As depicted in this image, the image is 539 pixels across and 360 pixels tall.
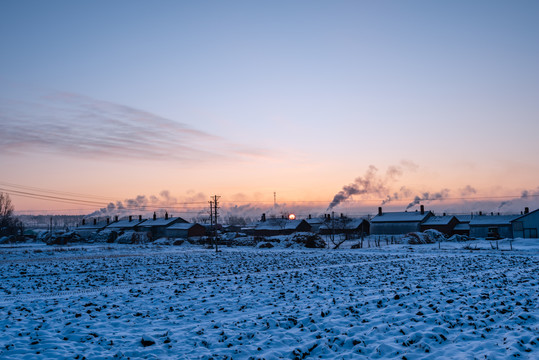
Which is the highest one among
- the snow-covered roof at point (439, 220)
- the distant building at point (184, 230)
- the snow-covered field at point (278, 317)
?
the snow-covered roof at point (439, 220)

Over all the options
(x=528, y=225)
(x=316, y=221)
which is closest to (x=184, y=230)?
(x=316, y=221)

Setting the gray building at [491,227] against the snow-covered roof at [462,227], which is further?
the snow-covered roof at [462,227]

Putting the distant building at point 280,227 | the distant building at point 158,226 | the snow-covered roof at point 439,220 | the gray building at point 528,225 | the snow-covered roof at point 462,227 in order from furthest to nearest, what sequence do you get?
1. the distant building at point 158,226
2. the distant building at point 280,227
3. the snow-covered roof at point 439,220
4. the snow-covered roof at point 462,227
5. the gray building at point 528,225

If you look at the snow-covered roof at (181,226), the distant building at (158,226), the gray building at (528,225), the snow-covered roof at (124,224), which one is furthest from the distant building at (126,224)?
the gray building at (528,225)

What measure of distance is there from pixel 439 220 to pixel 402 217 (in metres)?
7.73

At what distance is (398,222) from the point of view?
94062 millimetres

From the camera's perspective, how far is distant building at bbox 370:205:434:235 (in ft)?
303

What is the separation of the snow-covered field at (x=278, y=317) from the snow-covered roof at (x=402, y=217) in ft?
237

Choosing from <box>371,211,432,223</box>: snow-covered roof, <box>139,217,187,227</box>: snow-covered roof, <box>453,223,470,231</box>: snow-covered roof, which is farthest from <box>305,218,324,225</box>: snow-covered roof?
<box>453,223,470,231</box>: snow-covered roof

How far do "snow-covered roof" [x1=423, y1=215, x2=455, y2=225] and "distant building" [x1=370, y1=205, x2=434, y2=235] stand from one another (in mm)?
839

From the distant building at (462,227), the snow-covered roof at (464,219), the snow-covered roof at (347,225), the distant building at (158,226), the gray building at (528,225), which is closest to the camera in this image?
the gray building at (528,225)

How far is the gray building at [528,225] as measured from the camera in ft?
236

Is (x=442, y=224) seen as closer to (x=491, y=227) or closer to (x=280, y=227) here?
(x=491, y=227)

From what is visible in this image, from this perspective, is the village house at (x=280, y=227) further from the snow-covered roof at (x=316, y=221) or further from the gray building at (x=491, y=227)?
the gray building at (x=491, y=227)
